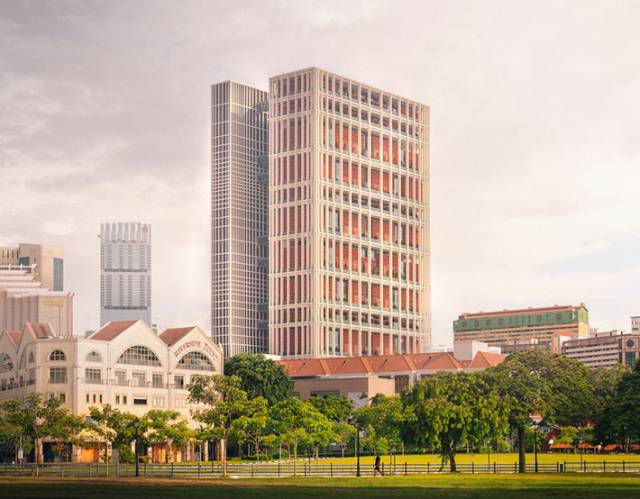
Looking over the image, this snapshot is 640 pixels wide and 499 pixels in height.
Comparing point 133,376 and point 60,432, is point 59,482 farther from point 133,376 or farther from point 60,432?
point 133,376

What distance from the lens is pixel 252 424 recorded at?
166 m

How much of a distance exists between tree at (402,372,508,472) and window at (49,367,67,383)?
245 ft

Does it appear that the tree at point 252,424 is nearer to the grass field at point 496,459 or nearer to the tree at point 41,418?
the grass field at point 496,459

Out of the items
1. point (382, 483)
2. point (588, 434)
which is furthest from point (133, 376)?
point (382, 483)

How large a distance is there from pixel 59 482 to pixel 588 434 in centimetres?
9506

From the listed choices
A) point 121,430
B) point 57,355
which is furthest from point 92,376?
point 121,430

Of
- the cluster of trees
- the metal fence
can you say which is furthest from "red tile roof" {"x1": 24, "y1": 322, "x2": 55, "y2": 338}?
the metal fence

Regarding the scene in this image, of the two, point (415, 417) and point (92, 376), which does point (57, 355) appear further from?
point (415, 417)

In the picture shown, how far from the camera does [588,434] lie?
179 meters

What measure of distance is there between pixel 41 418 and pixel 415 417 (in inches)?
2672

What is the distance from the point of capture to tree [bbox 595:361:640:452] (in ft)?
431

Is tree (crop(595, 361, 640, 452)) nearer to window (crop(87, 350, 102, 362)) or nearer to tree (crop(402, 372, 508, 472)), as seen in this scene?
tree (crop(402, 372, 508, 472))

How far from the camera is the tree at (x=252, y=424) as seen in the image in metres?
163

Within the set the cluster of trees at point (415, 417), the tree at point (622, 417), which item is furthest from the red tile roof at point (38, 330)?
the tree at point (622, 417)
